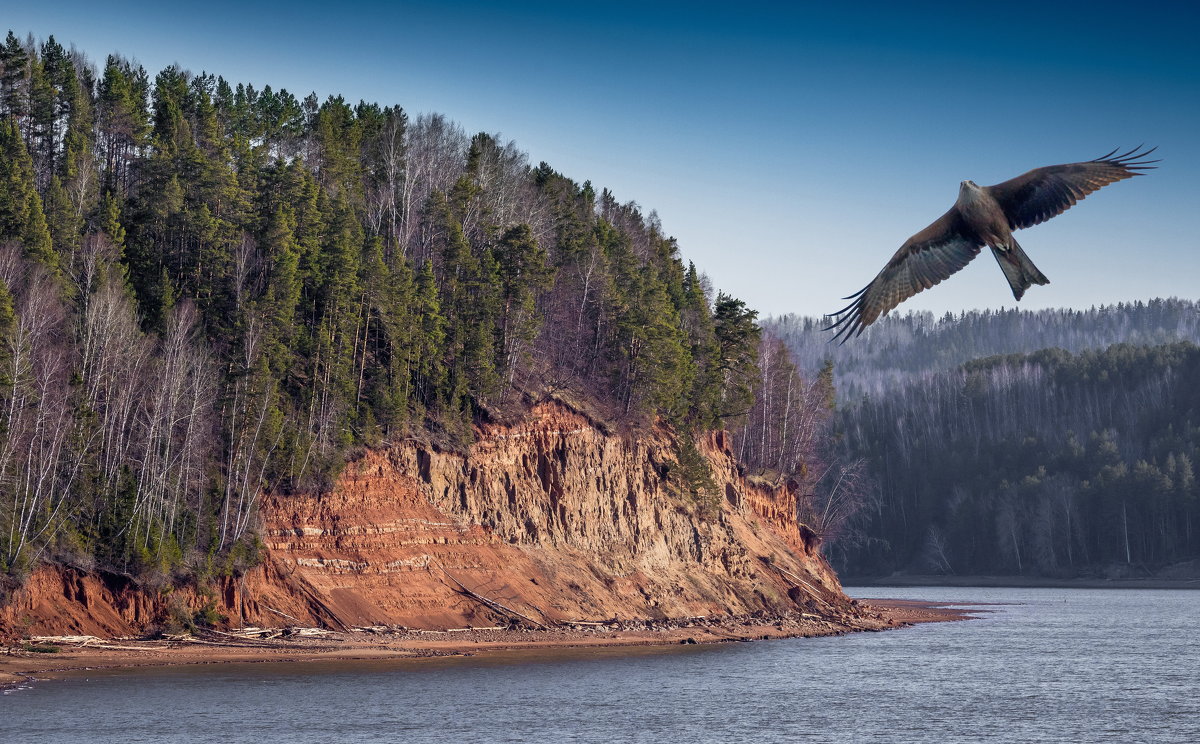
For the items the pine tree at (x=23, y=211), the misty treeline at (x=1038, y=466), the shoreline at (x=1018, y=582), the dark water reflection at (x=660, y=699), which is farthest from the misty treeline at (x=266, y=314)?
the misty treeline at (x=1038, y=466)

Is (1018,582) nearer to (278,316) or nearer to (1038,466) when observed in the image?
(1038,466)

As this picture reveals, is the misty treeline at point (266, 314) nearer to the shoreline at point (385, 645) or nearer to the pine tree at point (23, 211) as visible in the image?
the pine tree at point (23, 211)

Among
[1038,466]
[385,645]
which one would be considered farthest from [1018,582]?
[385,645]

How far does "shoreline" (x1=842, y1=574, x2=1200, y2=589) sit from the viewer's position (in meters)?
144

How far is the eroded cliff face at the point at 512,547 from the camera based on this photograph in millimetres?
56125

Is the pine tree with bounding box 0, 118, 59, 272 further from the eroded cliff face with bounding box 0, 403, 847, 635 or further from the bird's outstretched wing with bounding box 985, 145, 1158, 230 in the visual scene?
the bird's outstretched wing with bounding box 985, 145, 1158, 230

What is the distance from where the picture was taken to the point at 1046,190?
15344 mm

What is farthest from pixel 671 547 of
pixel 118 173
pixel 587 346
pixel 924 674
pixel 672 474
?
pixel 118 173

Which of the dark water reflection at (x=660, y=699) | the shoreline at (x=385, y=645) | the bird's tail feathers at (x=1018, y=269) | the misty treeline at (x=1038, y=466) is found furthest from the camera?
the misty treeline at (x=1038, y=466)

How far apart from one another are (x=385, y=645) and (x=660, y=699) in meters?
13.8

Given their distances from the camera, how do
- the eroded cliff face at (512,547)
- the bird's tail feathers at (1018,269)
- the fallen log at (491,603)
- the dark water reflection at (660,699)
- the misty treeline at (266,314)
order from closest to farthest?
1. the bird's tail feathers at (1018,269)
2. the dark water reflection at (660,699)
3. the misty treeline at (266,314)
4. the eroded cliff face at (512,547)
5. the fallen log at (491,603)

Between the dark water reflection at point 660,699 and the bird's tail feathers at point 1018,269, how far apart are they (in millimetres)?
26768

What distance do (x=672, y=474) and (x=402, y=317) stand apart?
2061 cm

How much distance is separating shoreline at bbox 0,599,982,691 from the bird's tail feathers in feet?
119
